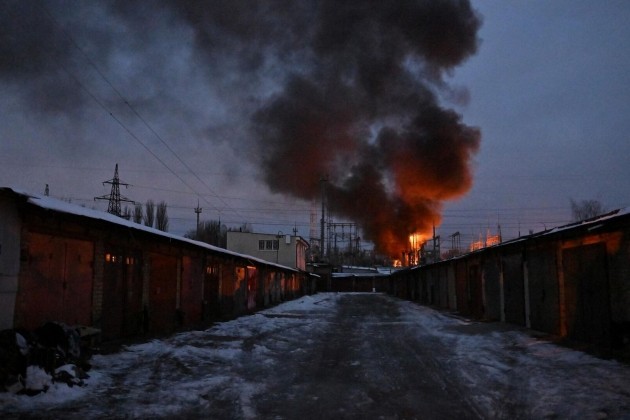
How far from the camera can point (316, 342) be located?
44.5ft

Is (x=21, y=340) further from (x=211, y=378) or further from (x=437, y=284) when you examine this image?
(x=437, y=284)

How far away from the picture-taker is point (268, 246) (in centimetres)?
6325

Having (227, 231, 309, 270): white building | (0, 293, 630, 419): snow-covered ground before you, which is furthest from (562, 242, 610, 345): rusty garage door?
(227, 231, 309, 270): white building

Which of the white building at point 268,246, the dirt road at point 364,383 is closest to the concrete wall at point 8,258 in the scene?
the dirt road at point 364,383

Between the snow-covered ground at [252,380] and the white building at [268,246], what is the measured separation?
1910 inches

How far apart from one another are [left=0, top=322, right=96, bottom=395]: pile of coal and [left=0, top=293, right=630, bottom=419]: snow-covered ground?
168mm

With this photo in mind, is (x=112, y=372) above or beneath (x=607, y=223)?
beneath

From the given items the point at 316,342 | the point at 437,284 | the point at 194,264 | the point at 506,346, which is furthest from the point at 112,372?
the point at 437,284

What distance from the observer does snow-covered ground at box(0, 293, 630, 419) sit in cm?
644

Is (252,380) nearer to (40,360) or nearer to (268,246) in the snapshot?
(40,360)

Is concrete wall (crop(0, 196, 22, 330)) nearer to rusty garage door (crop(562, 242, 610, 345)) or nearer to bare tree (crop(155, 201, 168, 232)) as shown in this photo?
rusty garage door (crop(562, 242, 610, 345))

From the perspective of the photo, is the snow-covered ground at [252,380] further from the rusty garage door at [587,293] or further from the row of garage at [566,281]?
the row of garage at [566,281]

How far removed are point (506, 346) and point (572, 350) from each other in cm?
154

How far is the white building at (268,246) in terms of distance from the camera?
62156 millimetres
